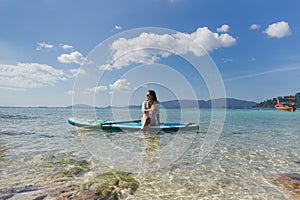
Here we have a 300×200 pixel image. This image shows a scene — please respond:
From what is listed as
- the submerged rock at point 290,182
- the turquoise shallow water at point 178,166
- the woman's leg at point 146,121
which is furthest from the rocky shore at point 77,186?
the woman's leg at point 146,121

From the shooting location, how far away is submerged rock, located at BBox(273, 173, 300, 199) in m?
4.26

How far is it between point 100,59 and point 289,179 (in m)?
8.58

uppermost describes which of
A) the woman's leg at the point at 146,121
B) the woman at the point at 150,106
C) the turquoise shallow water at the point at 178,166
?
the woman at the point at 150,106

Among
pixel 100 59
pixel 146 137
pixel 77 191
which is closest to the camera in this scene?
pixel 77 191

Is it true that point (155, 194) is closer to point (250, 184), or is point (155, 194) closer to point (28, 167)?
point (250, 184)

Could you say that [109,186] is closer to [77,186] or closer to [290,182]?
[77,186]

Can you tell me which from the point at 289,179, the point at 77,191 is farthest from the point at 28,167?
the point at 289,179

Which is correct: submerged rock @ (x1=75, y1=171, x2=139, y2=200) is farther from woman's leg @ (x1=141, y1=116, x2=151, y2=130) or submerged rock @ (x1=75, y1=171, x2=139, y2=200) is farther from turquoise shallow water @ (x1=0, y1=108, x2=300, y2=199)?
woman's leg @ (x1=141, y1=116, x2=151, y2=130)

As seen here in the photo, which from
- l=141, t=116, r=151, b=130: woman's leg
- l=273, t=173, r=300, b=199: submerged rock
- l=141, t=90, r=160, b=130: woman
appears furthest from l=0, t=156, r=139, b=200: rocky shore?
l=141, t=116, r=151, b=130: woman's leg

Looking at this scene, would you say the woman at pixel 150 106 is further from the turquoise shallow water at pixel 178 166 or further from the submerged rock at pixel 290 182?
the submerged rock at pixel 290 182

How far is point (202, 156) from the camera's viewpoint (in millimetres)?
7445

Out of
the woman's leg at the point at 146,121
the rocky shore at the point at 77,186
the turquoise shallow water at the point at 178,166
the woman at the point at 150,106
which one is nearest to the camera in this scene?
the rocky shore at the point at 77,186

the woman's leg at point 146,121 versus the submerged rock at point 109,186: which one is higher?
the woman's leg at point 146,121

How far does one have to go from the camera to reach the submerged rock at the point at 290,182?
4.26 metres
